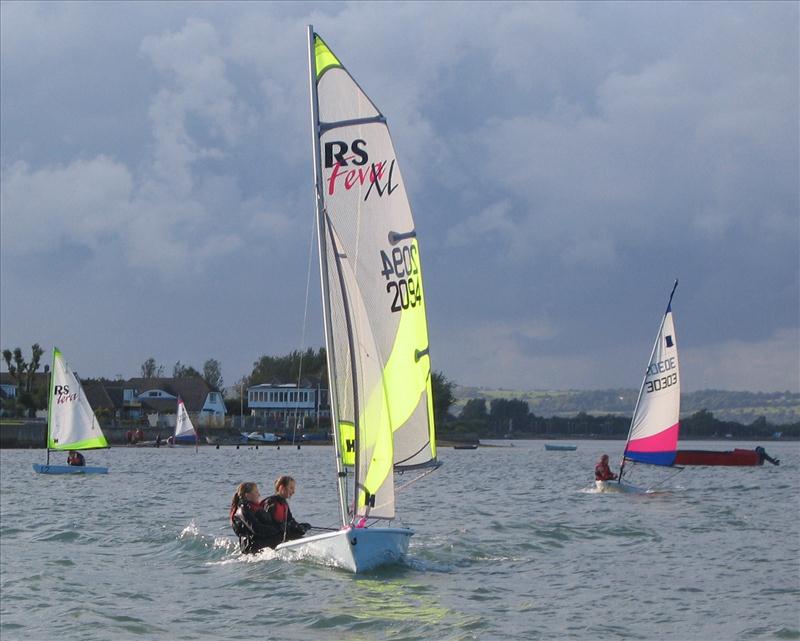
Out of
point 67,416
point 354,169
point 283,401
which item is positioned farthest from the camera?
point 283,401

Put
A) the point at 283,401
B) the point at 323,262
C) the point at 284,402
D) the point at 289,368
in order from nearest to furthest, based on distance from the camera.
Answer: the point at 323,262, the point at 284,402, the point at 283,401, the point at 289,368

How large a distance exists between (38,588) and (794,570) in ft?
38.3

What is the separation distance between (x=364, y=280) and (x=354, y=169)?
5.49 ft

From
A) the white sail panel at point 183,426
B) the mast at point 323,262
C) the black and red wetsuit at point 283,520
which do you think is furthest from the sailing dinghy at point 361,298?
the white sail panel at point 183,426

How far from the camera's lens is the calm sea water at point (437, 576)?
14133 millimetres

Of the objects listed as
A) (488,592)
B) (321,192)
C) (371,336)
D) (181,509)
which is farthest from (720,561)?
(181,509)

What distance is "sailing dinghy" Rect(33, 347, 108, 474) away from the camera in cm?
5172

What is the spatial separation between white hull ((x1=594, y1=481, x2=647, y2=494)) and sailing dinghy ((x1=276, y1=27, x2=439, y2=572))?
69.4 feet

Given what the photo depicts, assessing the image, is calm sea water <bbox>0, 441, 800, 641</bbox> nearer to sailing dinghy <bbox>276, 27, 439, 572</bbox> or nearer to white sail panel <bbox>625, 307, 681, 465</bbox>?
sailing dinghy <bbox>276, 27, 439, 572</bbox>

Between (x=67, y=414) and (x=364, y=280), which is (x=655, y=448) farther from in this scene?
(x=67, y=414)

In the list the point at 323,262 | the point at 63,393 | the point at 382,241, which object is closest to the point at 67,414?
the point at 63,393

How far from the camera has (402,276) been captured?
1827 cm

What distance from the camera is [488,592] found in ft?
53.9

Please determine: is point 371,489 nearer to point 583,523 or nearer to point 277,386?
point 583,523
